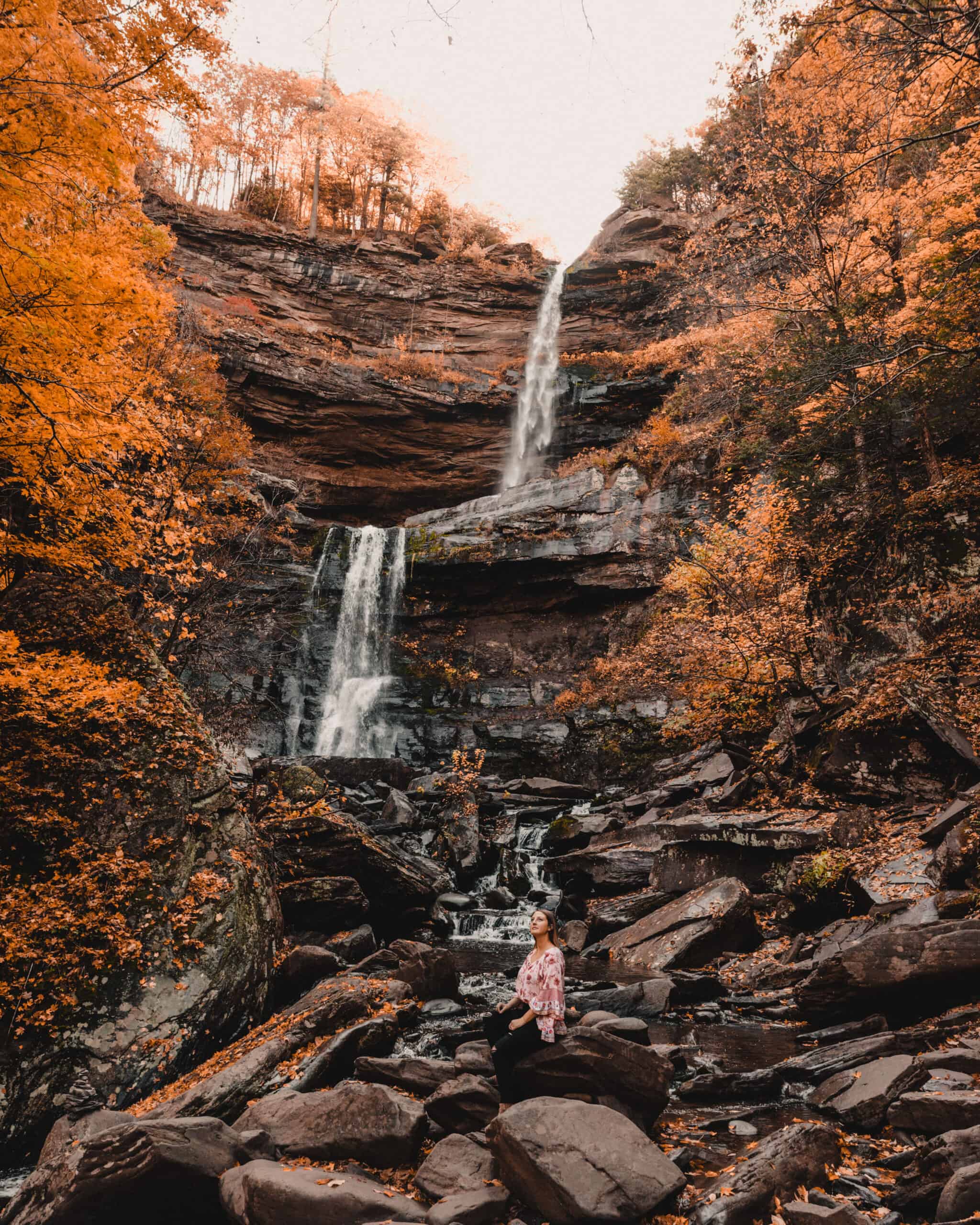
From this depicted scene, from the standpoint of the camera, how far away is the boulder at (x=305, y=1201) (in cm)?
334

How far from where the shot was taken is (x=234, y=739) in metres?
14.7

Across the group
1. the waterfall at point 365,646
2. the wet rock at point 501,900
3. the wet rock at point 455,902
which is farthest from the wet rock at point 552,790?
the waterfall at point 365,646

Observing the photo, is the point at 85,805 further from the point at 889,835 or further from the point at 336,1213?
the point at 889,835

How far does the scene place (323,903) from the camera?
32.3 ft

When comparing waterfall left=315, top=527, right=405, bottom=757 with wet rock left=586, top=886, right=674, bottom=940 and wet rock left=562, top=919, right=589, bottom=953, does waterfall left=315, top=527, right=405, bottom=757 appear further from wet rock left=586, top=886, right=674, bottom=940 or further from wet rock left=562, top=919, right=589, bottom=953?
wet rock left=586, top=886, right=674, bottom=940

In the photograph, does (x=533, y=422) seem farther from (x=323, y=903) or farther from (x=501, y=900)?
(x=323, y=903)

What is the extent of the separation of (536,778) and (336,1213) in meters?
16.2

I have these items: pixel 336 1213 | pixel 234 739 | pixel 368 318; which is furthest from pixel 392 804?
pixel 368 318

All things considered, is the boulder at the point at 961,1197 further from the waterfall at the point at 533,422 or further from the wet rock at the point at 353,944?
the waterfall at the point at 533,422

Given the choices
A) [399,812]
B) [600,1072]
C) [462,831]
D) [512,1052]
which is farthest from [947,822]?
[399,812]

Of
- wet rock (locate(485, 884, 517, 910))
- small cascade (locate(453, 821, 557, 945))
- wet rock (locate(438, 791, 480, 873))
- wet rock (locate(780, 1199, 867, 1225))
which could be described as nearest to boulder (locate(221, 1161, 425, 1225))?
wet rock (locate(780, 1199, 867, 1225))

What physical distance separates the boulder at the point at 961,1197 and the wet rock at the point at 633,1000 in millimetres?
4273

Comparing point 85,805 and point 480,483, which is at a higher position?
point 480,483

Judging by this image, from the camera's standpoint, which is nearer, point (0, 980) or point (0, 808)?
point (0, 980)
